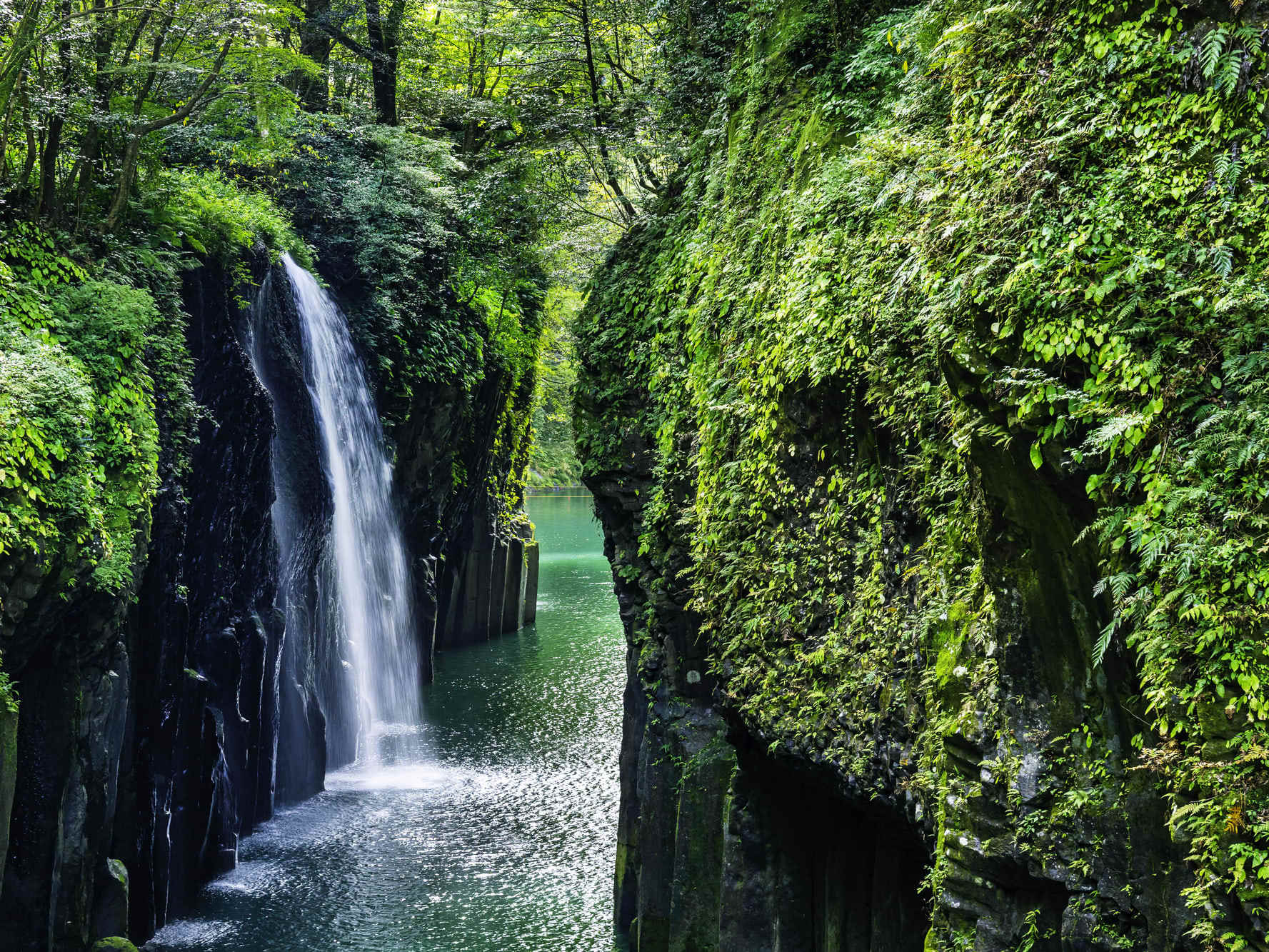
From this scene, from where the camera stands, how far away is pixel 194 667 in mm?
14008

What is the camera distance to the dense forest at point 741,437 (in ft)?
14.9

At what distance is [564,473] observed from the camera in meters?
75.3

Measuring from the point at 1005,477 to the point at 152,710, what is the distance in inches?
440

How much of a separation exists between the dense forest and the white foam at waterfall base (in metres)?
0.19

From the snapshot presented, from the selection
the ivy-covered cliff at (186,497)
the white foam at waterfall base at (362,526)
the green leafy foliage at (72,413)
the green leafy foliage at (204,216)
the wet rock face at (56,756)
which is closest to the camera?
the green leafy foliage at (72,413)

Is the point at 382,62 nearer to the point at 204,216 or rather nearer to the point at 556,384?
the point at 204,216

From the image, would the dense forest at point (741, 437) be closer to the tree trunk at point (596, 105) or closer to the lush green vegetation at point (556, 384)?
the tree trunk at point (596, 105)

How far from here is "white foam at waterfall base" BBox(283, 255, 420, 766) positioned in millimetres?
18688

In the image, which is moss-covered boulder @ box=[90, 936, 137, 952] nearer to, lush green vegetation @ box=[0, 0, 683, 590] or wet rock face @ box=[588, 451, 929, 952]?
lush green vegetation @ box=[0, 0, 683, 590]

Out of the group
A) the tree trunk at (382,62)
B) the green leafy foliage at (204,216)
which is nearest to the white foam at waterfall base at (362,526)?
the green leafy foliage at (204,216)

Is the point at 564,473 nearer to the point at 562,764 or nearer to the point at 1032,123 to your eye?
the point at 562,764

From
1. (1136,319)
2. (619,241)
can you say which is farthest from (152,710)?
(1136,319)

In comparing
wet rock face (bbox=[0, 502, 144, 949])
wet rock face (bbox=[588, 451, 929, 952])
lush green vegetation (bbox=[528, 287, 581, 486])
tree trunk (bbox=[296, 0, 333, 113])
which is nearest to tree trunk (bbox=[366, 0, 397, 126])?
tree trunk (bbox=[296, 0, 333, 113])

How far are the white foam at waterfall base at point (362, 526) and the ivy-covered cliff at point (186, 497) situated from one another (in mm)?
577
